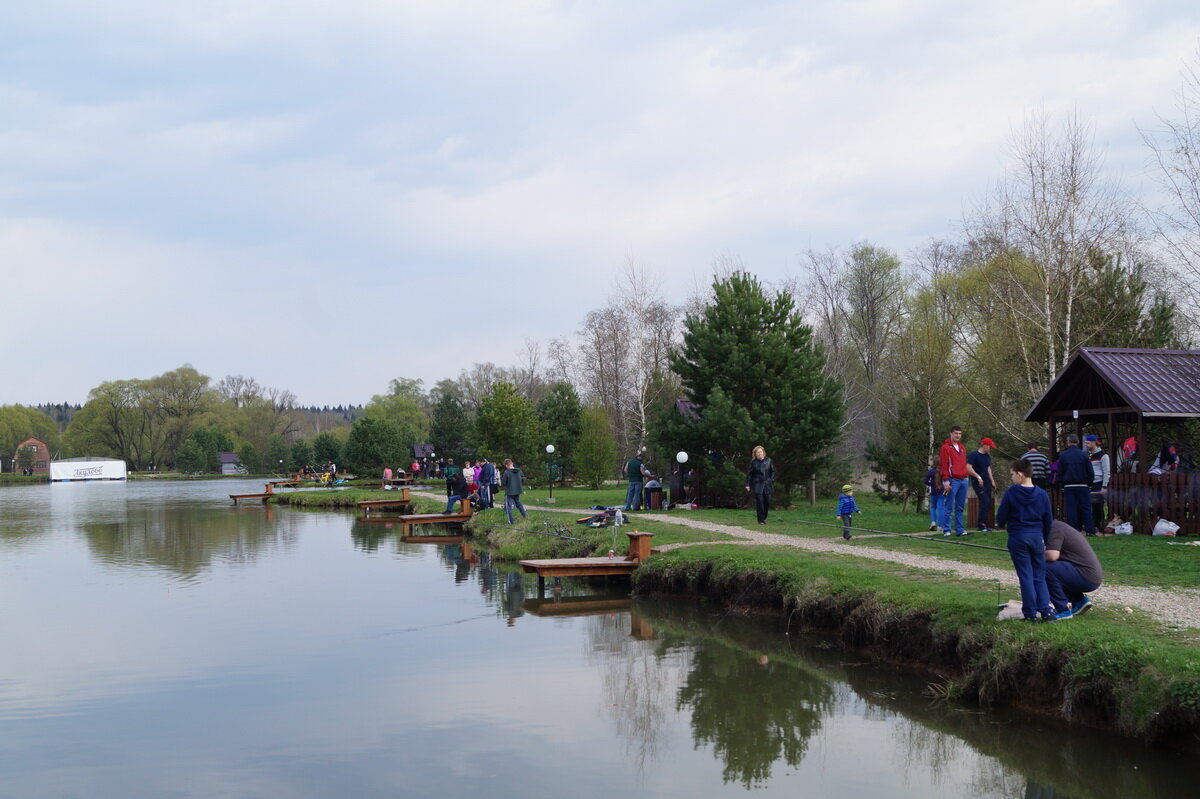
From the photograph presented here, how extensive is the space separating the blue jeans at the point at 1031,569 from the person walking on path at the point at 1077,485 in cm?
673

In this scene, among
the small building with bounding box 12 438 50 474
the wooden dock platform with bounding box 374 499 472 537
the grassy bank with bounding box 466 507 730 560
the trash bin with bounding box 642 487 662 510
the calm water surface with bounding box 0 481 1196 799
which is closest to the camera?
the calm water surface with bounding box 0 481 1196 799

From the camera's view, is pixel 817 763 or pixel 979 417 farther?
pixel 979 417

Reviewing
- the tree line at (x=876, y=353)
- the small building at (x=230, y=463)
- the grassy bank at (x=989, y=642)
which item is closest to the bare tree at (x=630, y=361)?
the tree line at (x=876, y=353)

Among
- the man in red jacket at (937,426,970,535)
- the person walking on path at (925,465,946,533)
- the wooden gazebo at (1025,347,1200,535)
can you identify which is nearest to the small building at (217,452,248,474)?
the person walking on path at (925,465,946,533)

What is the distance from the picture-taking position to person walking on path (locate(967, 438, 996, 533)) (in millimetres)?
16281

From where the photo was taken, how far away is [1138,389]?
1567cm

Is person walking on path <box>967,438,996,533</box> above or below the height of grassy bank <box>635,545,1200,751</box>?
above

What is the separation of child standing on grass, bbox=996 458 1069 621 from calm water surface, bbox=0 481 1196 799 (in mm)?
1076

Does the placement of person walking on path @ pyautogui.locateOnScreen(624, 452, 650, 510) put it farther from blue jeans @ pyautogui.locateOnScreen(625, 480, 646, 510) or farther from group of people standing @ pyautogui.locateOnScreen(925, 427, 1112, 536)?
group of people standing @ pyautogui.locateOnScreen(925, 427, 1112, 536)

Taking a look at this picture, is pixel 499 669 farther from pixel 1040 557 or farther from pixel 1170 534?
pixel 1170 534

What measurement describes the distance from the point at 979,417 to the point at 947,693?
23.1 meters

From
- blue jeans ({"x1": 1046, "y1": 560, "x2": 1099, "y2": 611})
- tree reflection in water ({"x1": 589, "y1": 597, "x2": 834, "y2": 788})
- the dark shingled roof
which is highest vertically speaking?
the dark shingled roof

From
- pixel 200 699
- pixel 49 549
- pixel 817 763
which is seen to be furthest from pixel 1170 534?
pixel 49 549

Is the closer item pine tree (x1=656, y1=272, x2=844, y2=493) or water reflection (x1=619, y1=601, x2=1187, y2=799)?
water reflection (x1=619, y1=601, x2=1187, y2=799)
